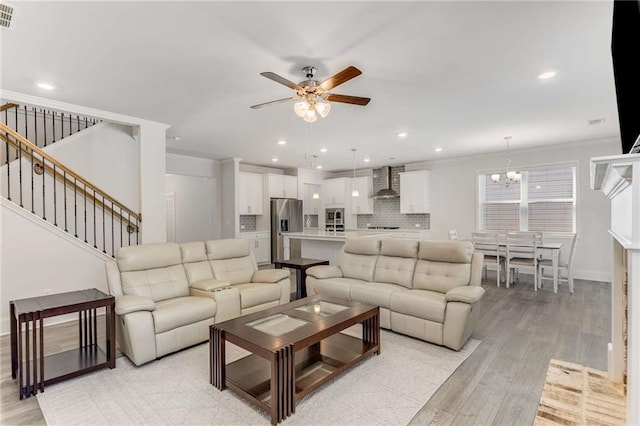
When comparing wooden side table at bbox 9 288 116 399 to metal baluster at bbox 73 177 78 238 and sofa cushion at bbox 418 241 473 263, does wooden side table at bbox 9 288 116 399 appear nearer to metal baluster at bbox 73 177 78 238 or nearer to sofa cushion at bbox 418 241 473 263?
metal baluster at bbox 73 177 78 238

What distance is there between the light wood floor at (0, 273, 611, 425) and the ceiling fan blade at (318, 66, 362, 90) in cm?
246

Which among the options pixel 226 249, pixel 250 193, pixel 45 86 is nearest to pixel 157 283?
pixel 226 249

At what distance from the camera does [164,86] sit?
3.30 m

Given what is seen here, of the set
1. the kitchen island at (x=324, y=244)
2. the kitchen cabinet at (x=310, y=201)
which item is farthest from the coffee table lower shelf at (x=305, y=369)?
the kitchen cabinet at (x=310, y=201)

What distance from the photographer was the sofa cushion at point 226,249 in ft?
13.7

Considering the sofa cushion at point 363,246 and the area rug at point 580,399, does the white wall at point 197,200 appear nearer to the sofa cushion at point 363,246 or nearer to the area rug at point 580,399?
the sofa cushion at point 363,246

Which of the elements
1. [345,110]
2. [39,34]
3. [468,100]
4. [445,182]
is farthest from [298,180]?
[39,34]

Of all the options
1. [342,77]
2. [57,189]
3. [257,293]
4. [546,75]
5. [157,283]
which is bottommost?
[257,293]

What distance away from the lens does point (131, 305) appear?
9.14 ft

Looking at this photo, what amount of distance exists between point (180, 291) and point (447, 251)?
10.3 feet

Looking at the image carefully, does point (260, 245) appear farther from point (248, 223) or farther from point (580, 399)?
point (580, 399)

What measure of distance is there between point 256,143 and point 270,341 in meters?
4.45

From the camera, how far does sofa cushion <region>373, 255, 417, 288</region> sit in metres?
3.96

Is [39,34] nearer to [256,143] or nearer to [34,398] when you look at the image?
[34,398]
